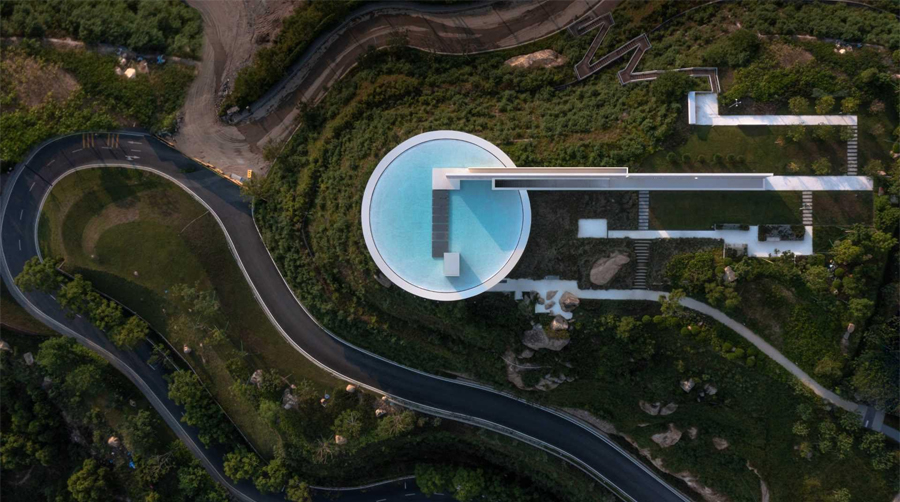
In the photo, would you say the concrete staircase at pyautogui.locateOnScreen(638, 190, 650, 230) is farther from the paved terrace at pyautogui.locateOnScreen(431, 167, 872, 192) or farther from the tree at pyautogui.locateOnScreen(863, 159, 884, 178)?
the tree at pyautogui.locateOnScreen(863, 159, 884, 178)

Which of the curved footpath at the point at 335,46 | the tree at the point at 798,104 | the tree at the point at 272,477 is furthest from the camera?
the curved footpath at the point at 335,46

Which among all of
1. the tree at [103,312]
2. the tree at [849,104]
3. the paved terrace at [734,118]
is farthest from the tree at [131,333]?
the tree at [849,104]

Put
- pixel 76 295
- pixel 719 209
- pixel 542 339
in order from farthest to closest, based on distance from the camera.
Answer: pixel 76 295, pixel 542 339, pixel 719 209

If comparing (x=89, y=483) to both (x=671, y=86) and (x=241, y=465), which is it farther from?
(x=671, y=86)

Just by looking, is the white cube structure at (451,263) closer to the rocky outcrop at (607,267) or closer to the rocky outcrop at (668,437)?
the rocky outcrop at (607,267)

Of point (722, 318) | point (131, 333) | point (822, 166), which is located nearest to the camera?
point (822, 166)

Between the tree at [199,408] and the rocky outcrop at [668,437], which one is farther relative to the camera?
the tree at [199,408]

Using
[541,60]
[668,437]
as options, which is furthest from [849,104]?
[668,437]

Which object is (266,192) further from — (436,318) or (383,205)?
(436,318)
